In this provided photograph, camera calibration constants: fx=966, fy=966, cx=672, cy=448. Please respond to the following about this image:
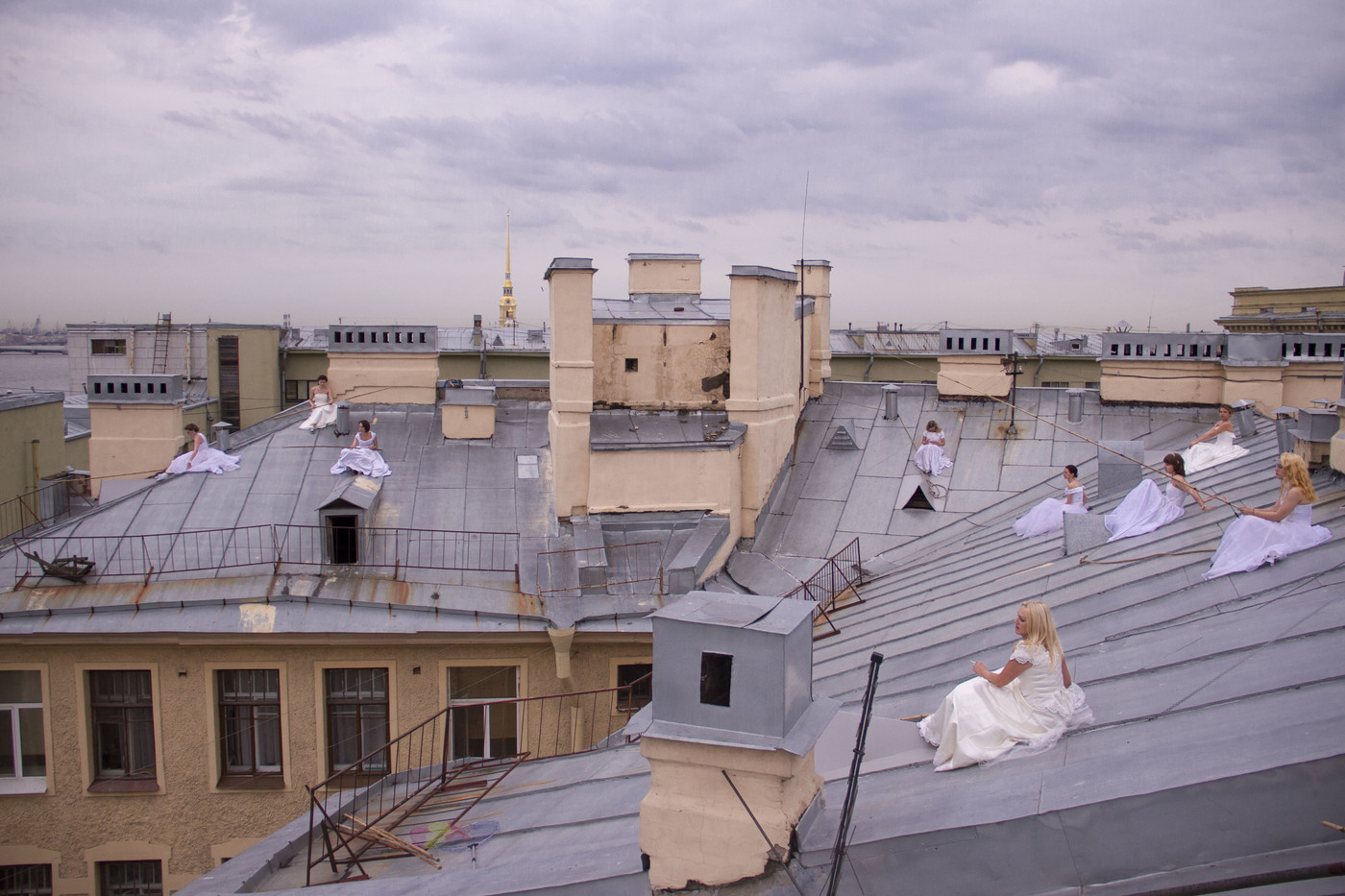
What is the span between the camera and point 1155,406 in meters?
19.0

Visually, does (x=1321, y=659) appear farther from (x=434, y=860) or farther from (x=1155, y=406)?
(x=1155, y=406)

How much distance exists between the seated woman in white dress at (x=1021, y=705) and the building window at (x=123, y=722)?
12.7 m

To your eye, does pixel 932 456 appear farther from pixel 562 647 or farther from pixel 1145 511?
pixel 562 647

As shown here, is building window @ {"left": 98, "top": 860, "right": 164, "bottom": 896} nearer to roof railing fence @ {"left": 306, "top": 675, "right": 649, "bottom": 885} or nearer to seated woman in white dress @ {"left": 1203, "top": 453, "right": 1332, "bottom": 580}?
roof railing fence @ {"left": 306, "top": 675, "right": 649, "bottom": 885}

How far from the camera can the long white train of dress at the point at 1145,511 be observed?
38.2ft

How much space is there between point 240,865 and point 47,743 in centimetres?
801

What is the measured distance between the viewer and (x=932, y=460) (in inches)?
698

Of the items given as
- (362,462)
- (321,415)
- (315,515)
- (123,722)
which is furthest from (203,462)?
(123,722)

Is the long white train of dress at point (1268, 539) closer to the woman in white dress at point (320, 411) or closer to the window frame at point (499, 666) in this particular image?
the window frame at point (499, 666)

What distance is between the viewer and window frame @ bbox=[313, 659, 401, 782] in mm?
14484

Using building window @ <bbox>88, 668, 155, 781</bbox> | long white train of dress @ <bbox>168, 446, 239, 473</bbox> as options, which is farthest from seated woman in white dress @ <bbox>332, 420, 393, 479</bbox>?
building window @ <bbox>88, 668, 155, 781</bbox>

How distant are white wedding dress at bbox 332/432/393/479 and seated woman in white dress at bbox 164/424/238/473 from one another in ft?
6.26

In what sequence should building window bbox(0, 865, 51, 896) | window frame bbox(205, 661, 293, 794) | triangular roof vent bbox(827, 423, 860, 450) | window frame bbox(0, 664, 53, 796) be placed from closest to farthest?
window frame bbox(0, 664, 53, 796) < window frame bbox(205, 661, 293, 794) < building window bbox(0, 865, 51, 896) < triangular roof vent bbox(827, 423, 860, 450)

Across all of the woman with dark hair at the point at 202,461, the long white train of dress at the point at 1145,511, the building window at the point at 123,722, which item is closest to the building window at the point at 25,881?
the building window at the point at 123,722
